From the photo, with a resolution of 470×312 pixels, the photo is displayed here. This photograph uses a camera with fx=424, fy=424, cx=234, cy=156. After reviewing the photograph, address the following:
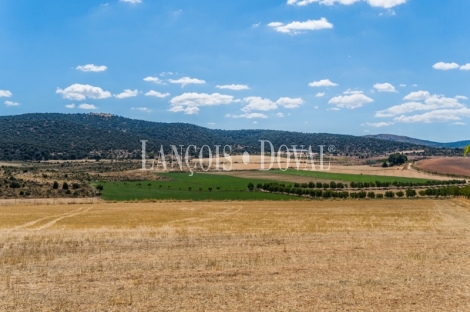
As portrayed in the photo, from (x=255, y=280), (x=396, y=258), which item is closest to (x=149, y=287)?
(x=255, y=280)

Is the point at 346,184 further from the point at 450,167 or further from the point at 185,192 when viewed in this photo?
the point at 450,167

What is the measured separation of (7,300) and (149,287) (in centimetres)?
473

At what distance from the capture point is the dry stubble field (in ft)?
46.6

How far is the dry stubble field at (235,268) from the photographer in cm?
1420

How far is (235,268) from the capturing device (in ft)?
60.6

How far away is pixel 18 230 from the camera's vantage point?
98.2ft

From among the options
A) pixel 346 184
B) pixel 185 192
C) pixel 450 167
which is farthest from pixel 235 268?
pixel 450 167

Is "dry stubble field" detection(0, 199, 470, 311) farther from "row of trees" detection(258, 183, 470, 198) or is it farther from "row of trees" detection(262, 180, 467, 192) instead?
"row of trees" detection(262, 180, 467, 192)

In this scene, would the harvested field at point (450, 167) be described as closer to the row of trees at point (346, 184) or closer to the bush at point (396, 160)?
the row of trees at point (346, 184)

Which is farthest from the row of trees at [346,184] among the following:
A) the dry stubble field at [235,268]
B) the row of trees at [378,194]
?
the dry stubble field at [235,268]

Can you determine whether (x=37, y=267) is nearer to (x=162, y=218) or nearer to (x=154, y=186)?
(x=162, y=218)

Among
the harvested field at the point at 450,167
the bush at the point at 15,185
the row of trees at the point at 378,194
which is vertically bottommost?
the row of trees at the point at 378,194

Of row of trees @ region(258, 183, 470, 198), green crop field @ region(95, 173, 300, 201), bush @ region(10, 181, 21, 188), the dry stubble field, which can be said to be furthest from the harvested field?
bush @ region(10, 181, 21, 188)

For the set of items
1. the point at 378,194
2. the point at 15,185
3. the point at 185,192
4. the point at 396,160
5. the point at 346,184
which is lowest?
the point at 378,194
